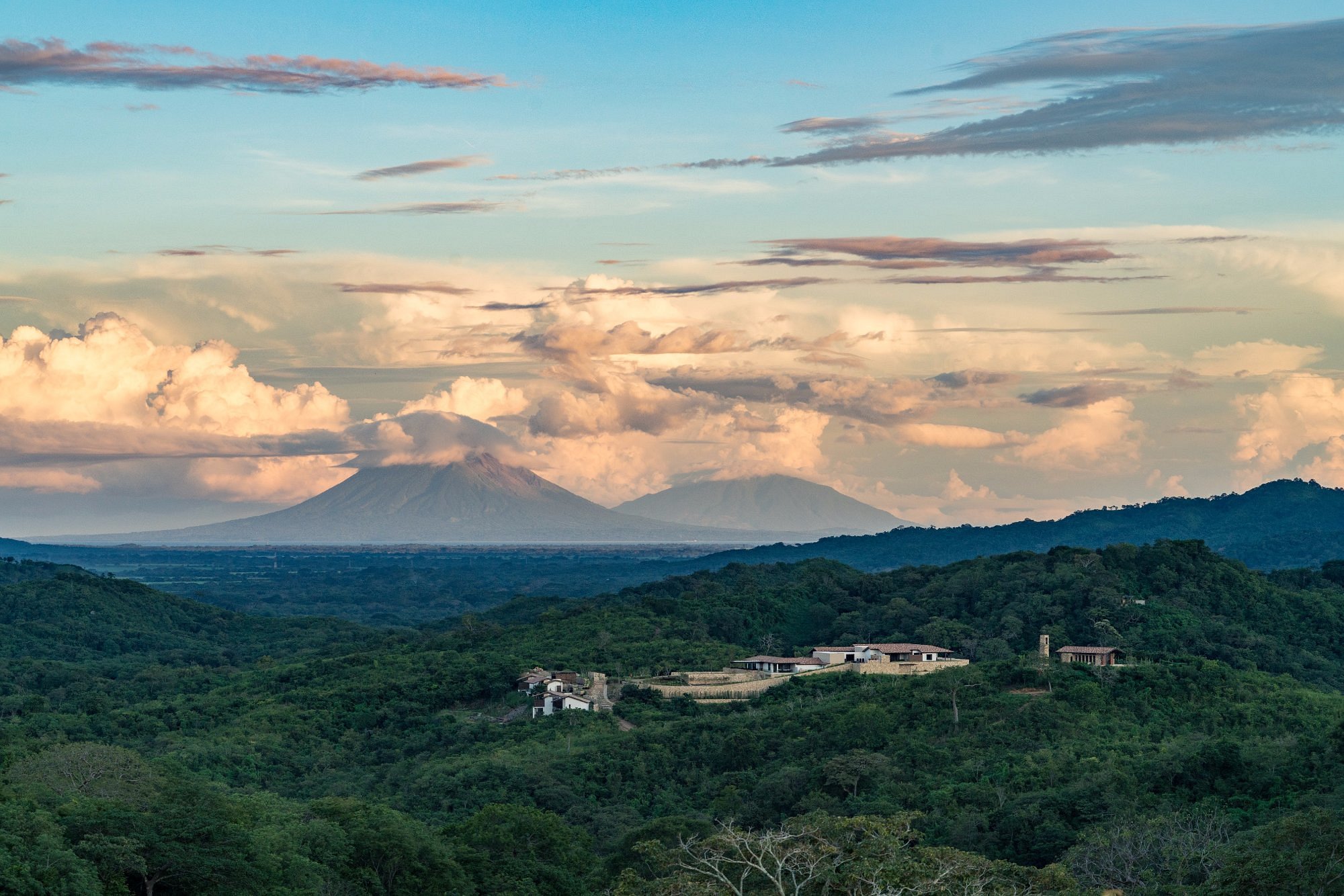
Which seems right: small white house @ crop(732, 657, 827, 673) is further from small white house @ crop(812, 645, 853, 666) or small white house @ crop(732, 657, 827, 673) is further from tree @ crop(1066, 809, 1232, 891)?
tree @ crop(1066, 809, 1232, 891)

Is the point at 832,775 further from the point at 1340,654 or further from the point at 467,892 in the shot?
the point at 1340,654

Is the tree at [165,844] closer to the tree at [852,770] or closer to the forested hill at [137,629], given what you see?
the tree at [852,770]

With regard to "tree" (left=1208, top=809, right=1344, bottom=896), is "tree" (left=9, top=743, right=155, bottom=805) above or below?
above

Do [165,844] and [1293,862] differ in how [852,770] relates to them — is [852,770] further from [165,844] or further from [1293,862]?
[165,844]

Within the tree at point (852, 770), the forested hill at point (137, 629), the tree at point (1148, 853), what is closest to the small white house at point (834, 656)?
the tree at point (852, 770)

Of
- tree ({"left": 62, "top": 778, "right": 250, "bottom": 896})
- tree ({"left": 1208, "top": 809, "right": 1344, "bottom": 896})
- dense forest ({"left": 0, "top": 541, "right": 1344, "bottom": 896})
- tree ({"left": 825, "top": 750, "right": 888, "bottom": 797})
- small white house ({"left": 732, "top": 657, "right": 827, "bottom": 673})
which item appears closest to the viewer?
tree ({"left": 1208, "top": 809, "right": 1344, "bottom": 896})

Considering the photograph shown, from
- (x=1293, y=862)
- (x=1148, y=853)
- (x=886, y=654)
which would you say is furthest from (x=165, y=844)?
(x=886, y=654)

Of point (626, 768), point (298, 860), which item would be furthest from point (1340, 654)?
point (298, 860)

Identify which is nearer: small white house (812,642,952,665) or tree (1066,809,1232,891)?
tree (1066,809,1232,891)

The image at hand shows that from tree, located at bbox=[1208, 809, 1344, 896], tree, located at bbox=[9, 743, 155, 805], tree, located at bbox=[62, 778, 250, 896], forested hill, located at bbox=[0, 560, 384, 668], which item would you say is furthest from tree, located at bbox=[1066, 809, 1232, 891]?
forested hill, located at bbox=[0, 560, 384, 668]
